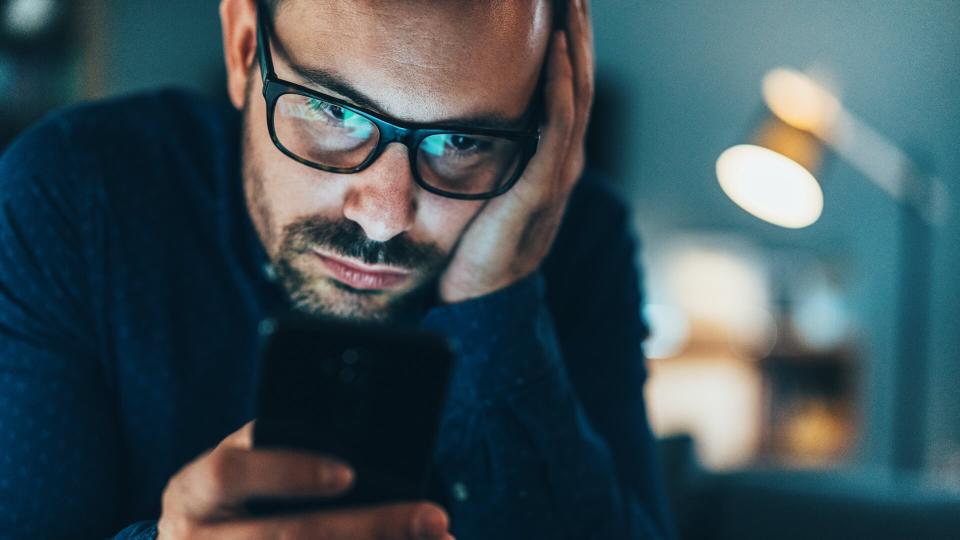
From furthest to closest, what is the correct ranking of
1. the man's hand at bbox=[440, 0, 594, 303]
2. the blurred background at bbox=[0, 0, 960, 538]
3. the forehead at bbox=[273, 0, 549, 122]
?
the blurred background at bbox=[0, 0, 960, 538]
the man's hand at bbox=[440, 0, 594, 303]
the forehead at bbox=[273, 0, 549, 122]

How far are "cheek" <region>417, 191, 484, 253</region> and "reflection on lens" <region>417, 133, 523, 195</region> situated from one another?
0.05ft

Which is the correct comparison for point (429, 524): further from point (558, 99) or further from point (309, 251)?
point (558, 99)

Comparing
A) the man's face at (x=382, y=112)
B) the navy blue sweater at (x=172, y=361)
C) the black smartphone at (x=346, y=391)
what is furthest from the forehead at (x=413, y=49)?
the black smartphone at (x=346, y=391)

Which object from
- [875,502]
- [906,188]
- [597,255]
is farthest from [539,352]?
[906,188]

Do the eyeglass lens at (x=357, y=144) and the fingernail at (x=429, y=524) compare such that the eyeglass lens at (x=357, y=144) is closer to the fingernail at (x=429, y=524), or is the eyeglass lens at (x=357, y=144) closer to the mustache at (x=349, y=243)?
the mustache at (x=349, y=243)

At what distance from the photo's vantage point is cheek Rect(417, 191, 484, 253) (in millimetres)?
819

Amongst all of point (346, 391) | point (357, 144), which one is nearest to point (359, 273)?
point (357, 144)

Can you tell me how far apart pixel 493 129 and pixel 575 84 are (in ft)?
0.55

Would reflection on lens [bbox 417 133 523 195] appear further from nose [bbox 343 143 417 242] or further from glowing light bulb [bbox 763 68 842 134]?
glowing light bulb [bbox 763 68 842 134]

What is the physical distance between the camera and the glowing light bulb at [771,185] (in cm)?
203

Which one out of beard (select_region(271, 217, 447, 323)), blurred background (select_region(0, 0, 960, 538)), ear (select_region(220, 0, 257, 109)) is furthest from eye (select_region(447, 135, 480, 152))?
blurred background (select_region(0, 0, 960, 538))

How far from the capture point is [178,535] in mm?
472

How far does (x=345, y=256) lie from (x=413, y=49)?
8.2 inches

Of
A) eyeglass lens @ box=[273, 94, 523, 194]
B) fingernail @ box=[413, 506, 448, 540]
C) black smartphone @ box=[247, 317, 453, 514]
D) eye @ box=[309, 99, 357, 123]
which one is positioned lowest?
fingernail @ box=[413, 506, 448, 540]
